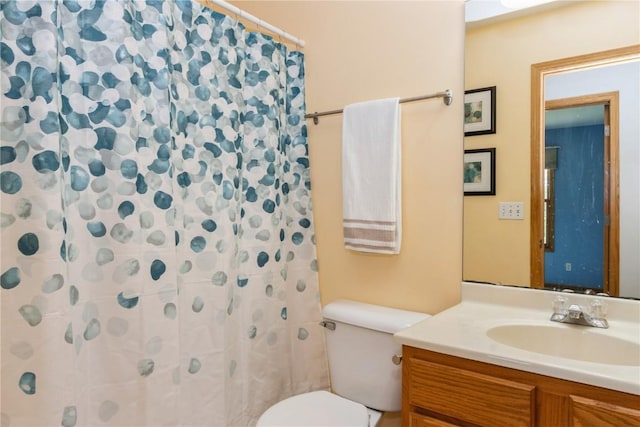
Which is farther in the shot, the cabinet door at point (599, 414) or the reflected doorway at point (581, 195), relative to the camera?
the reflected doorway at point (581, 195)

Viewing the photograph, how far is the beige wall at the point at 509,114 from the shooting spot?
53.1 inches

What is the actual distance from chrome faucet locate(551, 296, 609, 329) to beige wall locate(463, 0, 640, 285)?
0.14 metres

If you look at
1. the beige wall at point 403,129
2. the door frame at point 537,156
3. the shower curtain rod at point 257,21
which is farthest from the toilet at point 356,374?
the shower curtain rod at point 257,21

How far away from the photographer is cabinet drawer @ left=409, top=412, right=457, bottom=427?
1.10 m

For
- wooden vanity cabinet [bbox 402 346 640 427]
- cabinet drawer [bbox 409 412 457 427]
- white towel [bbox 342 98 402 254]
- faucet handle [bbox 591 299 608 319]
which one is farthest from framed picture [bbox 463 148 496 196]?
cabinet drawer [bbox 409 412 457 427]

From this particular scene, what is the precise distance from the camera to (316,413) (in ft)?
4.82

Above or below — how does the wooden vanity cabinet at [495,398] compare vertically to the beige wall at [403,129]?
below

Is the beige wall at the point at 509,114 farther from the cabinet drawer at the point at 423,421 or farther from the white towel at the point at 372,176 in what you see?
the cabinet drawer at the point at 423,421

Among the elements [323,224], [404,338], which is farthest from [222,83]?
[404,338]

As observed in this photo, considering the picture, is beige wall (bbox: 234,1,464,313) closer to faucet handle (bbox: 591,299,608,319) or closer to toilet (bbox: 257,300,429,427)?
toilet (bbox: 257,300,429,427)

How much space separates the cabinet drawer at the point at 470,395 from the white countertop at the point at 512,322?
5 centimetres

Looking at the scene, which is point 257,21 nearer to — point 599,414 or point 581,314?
point 581,314

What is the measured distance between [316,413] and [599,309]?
3.34 feet

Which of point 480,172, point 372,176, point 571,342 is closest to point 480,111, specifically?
point 480,172
